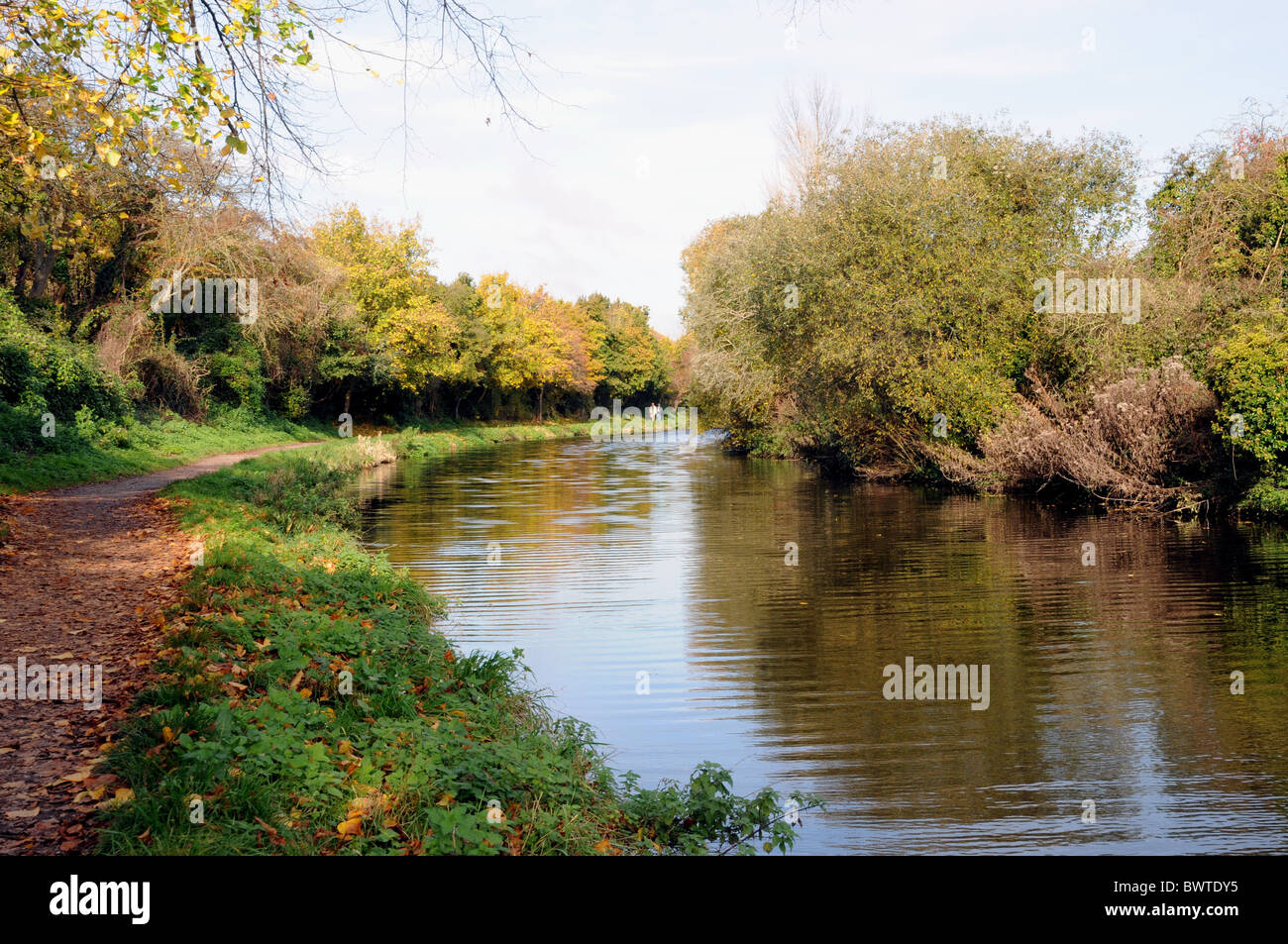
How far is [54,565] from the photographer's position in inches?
410

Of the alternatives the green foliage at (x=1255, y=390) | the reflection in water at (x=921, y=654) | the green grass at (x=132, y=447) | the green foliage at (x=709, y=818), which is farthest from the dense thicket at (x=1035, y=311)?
the green grass at (x=132, y=447)

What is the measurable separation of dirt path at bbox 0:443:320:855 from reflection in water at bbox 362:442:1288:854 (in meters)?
3.51

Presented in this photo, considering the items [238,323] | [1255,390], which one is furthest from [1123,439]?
[238,323]

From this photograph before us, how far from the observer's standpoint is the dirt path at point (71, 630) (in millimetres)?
4738

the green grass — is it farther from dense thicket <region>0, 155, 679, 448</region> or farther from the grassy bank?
the grassy bank

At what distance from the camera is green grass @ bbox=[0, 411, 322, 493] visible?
1786 cm

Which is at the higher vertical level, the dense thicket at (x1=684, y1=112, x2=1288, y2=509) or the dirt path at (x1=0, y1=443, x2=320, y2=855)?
the dense thicket at (x1=684, y1=112, x2=1288, y2=509)

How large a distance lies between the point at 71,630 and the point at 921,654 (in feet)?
26.6

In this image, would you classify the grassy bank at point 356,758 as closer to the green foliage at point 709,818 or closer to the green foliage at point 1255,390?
the green foliage at point 709,818

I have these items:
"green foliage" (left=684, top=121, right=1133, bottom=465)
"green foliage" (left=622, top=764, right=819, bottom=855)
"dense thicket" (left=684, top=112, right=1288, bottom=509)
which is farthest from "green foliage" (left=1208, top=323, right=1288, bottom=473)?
"green foliage" (left=622, top=764, right=819, bottom=855)

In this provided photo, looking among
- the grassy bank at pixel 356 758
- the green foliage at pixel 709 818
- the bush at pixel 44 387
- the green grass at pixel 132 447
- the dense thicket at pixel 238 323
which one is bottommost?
the green foliage at pixel 709 818

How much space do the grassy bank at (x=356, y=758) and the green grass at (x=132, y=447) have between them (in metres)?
10.4
